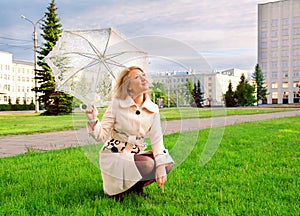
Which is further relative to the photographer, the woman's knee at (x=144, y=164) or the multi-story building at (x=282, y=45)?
the multi-story building at (x=282, y=45)

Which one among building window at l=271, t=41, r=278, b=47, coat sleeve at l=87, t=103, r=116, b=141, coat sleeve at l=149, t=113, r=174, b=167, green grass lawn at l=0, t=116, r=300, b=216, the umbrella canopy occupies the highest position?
building window at l=271, t=41, r=278, b=47

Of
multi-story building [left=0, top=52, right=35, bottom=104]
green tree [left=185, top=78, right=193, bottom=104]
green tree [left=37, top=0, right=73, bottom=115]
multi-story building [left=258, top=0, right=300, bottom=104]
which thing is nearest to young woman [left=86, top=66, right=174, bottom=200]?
green tree [left=185, top=78, right=193, bottom=104]

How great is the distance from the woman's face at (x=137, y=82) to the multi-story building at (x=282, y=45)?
281 feet

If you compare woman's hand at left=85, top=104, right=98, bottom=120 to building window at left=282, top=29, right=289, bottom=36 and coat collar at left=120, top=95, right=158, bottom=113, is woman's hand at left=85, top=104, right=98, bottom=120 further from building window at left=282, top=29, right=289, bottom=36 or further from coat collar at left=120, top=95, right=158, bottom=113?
A: building window at left=282, top=29, right=289, bottom=36

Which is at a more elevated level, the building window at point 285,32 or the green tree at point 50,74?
the building window at point 285,32

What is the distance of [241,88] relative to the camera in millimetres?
50344

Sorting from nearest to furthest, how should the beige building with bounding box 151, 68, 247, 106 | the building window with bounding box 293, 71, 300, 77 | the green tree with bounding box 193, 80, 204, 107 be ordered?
the beige building with bounding box 151, 68, 247, 106 < the green tree with bounding box 193, 80, 204, 107 < the building window with bounding box 293, 71, 300, 77

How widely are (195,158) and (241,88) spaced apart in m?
46.4

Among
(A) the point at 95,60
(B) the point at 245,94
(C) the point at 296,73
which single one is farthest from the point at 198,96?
(C) the point at 296,73

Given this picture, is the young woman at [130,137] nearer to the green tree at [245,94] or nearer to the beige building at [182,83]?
the beige building at [182,83]

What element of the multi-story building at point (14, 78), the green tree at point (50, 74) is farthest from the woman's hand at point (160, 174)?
the multi-story building at point (14, 78)

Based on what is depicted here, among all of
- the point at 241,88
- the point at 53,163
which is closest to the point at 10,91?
the point at 241,88

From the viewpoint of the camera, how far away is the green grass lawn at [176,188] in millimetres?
3123

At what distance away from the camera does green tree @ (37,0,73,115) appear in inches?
1043
